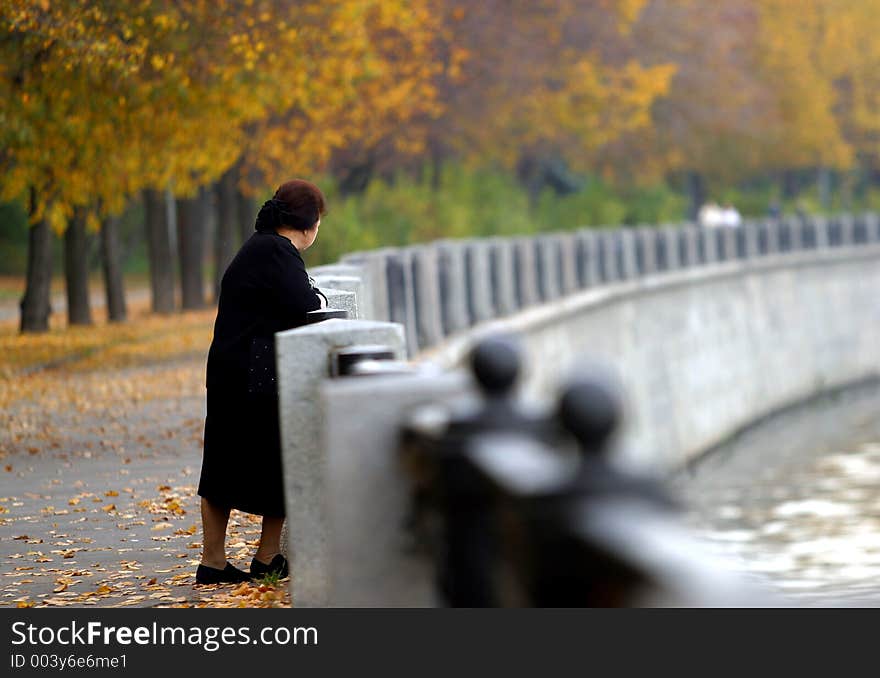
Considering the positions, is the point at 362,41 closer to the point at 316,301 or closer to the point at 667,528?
the point at 316,301

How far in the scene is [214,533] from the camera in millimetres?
8391

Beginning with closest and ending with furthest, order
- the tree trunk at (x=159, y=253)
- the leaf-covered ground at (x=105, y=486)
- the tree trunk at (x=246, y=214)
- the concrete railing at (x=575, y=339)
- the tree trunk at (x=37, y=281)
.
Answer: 1. the concrete railing at (x=575, y=339)
2. the leaf-covered ground at (x=105, y=486)
3. the tree trunk at (x=37, y=281)
4. the tree trunk at (x=246, y=214)
5. the tree trunk at (x=159, y=253)

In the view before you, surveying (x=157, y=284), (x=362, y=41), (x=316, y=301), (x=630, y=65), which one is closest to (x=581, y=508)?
(x=316, y=301)

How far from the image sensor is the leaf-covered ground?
8672 millimetres

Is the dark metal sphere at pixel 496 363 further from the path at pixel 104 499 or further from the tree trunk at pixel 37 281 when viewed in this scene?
the tree trunk at pixel 37 281

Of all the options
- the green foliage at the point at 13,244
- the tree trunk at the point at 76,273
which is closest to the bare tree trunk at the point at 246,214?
the tree trunk at the point at 76,273

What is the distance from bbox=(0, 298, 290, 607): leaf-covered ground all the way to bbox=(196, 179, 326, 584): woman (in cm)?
11

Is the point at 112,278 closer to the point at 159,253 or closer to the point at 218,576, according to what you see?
the point at 159,253

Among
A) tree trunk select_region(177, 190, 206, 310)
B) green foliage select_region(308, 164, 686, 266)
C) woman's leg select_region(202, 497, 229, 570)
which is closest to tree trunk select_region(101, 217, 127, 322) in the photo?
tree trunk select_region(177, 190, 206, 310)

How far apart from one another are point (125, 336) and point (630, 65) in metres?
19.4

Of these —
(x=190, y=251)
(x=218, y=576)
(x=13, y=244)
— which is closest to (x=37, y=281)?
(x=190, y=251)

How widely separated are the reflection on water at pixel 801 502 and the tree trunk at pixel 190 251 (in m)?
10.7

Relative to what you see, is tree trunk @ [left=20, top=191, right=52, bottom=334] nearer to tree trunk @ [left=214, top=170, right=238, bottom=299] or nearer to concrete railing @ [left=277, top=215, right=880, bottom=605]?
tree trunk @ [left=214, top=170, right=238, bottom=299]

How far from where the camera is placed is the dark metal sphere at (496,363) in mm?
4551
